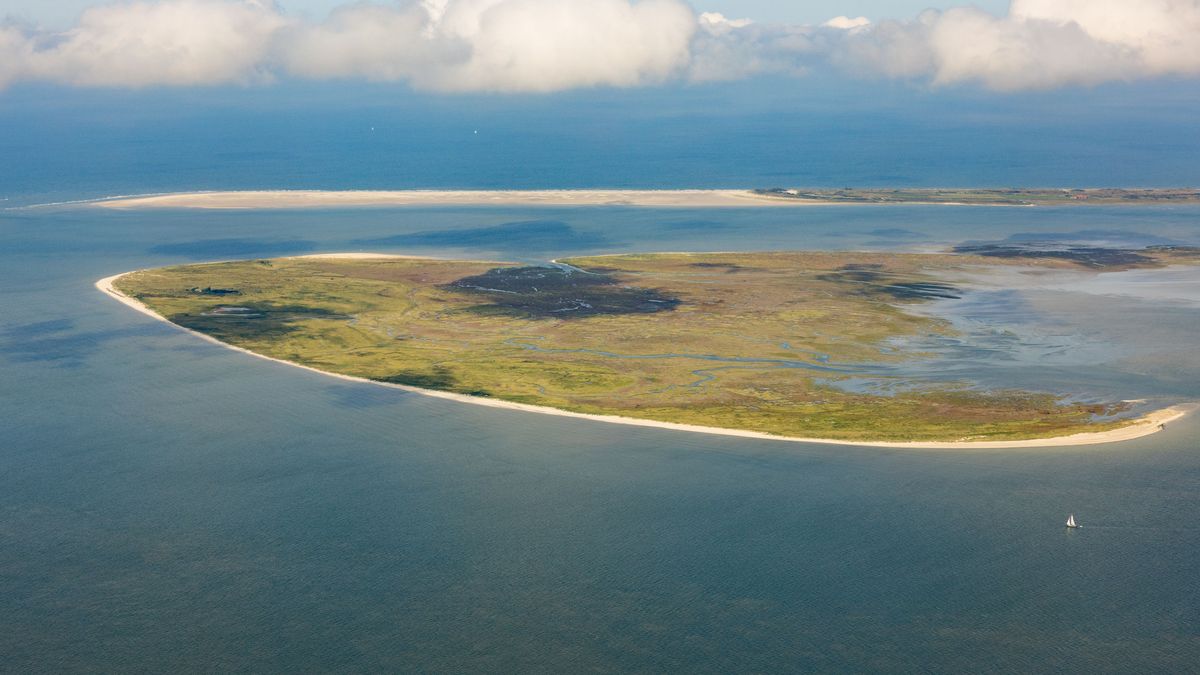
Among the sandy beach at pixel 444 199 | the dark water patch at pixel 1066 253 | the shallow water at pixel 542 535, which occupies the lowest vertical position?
the shallow water at pixel 542 535

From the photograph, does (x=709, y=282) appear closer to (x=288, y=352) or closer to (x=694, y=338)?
(x=694, y=338)

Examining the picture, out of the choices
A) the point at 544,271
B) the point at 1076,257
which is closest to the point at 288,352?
the point at 544,271

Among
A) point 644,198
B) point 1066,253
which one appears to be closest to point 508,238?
point 644,198

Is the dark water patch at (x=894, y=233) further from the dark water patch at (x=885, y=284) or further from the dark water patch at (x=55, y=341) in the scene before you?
the dark water patch at (x=55, y=341)

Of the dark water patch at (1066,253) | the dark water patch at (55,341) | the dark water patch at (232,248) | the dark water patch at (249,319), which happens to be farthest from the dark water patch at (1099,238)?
the dark water patch at (55,341)

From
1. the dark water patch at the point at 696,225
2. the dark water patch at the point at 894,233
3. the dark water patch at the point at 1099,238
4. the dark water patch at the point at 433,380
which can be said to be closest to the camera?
the dark water patch at the point at 433,380

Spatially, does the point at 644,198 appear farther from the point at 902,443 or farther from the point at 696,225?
the point at 902,443

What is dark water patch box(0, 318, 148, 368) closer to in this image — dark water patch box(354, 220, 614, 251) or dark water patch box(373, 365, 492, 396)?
dark water patch box(373, 365, 492, 396)
